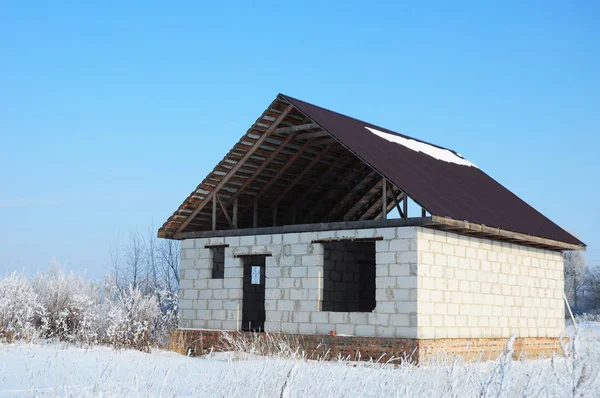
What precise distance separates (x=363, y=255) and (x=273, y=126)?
16.8 ft

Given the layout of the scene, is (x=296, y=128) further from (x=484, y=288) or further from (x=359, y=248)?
(x=484, y=288)

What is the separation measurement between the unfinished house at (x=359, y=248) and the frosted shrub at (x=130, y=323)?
988mm

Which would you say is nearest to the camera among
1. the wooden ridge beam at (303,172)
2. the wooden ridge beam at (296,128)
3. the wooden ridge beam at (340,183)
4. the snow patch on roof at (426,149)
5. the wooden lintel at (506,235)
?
the wooden lintel at (506,235)

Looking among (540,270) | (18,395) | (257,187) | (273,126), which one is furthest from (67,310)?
(540,270)

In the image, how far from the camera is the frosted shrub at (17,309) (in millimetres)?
16328

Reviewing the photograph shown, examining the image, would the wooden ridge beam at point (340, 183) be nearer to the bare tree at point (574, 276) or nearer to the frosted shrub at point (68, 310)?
the frosted shrub at point (68, 310)

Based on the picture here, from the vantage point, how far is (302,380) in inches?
358

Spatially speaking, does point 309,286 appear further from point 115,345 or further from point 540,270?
point 540,270

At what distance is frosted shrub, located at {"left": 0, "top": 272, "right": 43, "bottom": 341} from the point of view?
16328 millimetres

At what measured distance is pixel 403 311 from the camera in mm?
14352

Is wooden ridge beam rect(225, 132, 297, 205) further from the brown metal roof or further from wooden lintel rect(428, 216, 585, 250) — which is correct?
wooden lintel rect(428, 216, 585, 250)

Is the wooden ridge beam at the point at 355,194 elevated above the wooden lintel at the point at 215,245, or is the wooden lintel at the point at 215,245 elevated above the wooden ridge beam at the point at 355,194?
the wooden ridge beam at the point at 355,194

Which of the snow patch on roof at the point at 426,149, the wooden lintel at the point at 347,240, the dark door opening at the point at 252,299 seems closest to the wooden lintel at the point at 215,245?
the dark door opening at the point at 252,299

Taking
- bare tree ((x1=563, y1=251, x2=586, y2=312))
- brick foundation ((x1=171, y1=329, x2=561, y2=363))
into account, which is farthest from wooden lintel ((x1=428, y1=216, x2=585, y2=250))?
bare tree ((x1=563, y1=251, x2=586, y2=312))
